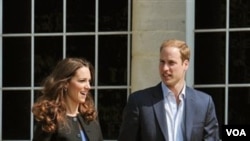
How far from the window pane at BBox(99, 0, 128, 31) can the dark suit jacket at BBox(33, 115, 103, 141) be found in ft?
13.5

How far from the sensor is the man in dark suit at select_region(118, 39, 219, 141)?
4875 mm

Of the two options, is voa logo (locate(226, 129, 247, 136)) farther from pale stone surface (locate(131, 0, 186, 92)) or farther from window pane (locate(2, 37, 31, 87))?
window pane (locate(2, 37, 31, 87))

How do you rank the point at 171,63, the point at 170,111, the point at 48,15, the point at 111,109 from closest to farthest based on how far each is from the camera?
the point at 171,63, the point at 170,111, the point at 111,109, the point at 48,15

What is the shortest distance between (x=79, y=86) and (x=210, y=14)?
413 centimetres

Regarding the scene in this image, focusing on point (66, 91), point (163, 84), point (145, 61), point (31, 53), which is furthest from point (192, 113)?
point (31, 53)

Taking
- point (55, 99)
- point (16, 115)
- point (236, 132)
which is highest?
point (55, 99)

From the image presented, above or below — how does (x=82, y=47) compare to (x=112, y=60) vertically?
above

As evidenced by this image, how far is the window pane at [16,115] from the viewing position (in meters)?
9.09

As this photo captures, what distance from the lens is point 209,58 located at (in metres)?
8.46

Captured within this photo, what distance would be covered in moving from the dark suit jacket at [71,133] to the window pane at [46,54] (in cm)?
433

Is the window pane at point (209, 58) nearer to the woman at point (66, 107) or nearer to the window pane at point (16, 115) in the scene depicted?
the window pane at point (16, 115)

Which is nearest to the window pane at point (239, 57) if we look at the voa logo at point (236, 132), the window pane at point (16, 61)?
the voa logo at point (236, 132)

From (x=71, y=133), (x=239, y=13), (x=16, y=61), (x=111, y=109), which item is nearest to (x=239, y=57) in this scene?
(x=239, y=13)

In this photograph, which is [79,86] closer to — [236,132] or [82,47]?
[236,132]
